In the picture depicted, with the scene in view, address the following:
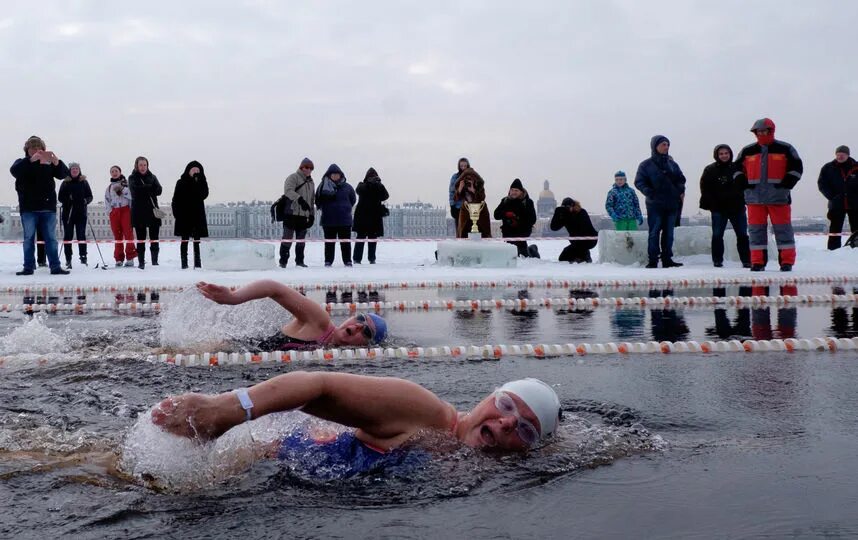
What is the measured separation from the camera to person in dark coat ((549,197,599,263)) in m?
17.6

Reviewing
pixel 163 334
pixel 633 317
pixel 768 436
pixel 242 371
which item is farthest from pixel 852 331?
pixel 163 334

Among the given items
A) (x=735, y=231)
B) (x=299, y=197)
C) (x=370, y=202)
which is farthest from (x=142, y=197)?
(x=735, y=231)

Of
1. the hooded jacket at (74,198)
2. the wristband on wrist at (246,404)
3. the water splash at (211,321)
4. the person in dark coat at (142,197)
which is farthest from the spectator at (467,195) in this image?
the wristband on wrist at (246,404)

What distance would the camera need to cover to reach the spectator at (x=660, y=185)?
562 inches

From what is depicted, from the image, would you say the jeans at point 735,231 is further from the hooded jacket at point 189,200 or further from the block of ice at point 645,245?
the hooded jacket at point 189,200

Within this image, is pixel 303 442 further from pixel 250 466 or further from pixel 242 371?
pixel 242 371

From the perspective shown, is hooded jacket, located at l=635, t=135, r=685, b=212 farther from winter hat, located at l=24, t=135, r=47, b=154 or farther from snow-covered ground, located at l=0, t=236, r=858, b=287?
winter hat, located at l=24, t=135, r=47, b=154

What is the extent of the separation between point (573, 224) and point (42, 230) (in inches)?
381

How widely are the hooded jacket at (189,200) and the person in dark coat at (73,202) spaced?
6.18ft

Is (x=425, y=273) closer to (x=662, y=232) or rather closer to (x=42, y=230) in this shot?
(x=662, y=232)

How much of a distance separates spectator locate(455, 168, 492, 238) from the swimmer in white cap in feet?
42.3

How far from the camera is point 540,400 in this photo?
3719mm

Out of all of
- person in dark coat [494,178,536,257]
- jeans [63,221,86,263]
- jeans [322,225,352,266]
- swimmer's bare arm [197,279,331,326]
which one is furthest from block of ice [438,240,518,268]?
swimmer's bare arm [197,279,331,326]

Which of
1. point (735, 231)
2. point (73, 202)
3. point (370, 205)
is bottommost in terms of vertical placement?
point (735, 231)
